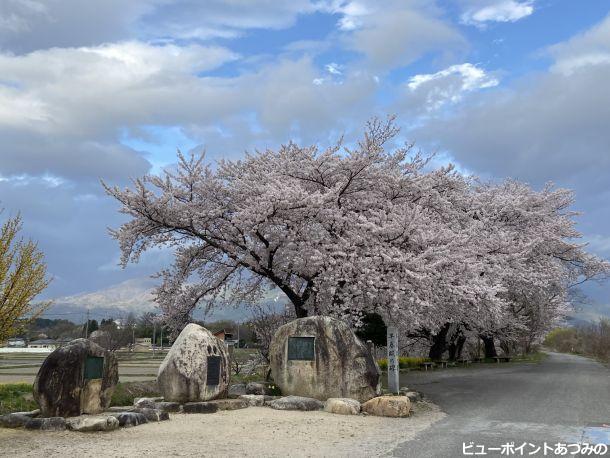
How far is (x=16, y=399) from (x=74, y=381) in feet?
14.9

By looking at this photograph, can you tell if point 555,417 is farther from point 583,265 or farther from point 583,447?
point 583,265

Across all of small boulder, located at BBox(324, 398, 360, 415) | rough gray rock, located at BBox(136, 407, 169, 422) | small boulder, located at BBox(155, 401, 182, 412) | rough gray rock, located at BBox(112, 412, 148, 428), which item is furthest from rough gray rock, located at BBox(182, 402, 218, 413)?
small boulder, located at BBox(324, 398, 360, 415)

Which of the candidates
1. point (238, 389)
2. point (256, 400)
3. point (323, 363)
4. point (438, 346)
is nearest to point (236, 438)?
point (256, 400)

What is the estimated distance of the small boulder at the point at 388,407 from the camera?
1263 cm

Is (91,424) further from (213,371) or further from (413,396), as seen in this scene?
(413,396)

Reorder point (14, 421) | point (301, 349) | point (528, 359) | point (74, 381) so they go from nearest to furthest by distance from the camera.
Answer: point (14, 421) < point (74, 381) < point (301, 349) < point (528, 359)

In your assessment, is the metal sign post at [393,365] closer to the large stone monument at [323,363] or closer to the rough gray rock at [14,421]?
the large stone monument at [323,363]

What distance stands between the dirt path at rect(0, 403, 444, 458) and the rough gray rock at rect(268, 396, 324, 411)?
2.67 ft

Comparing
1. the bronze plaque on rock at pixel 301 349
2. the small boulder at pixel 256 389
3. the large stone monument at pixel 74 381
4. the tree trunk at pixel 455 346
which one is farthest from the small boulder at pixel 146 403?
the tree trunk at pixel 455 346

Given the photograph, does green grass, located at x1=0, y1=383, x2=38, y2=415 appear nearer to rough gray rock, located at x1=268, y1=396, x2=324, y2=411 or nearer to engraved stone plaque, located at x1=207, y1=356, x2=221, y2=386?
engraved stone plaque, located at x1=207, y1=356, x2=221, y2=386

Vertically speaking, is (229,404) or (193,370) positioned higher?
(193,370)

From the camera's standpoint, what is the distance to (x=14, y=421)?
33.7 feet

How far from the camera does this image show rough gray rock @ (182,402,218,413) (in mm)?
12453

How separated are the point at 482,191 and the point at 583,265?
7.28 meters
